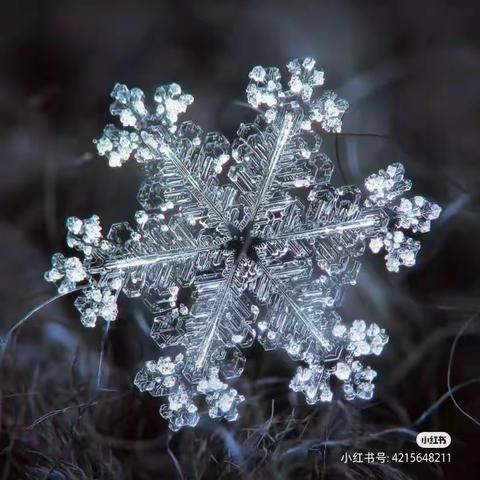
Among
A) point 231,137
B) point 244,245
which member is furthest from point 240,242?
point 231,137

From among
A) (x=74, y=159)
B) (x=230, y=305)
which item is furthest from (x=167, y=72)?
(x=230, y=305)

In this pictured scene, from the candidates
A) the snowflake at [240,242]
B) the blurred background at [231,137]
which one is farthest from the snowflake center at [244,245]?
the blurred background at [231,137]

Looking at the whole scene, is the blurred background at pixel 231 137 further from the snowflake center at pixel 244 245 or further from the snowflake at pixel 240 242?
the snowflake center at pixel 244 245

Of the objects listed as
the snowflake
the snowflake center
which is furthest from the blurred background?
the snowflake center

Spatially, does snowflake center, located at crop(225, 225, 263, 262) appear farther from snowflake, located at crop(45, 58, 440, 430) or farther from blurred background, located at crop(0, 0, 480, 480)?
blurred background, located at crop(0, 0, 480, 480)
